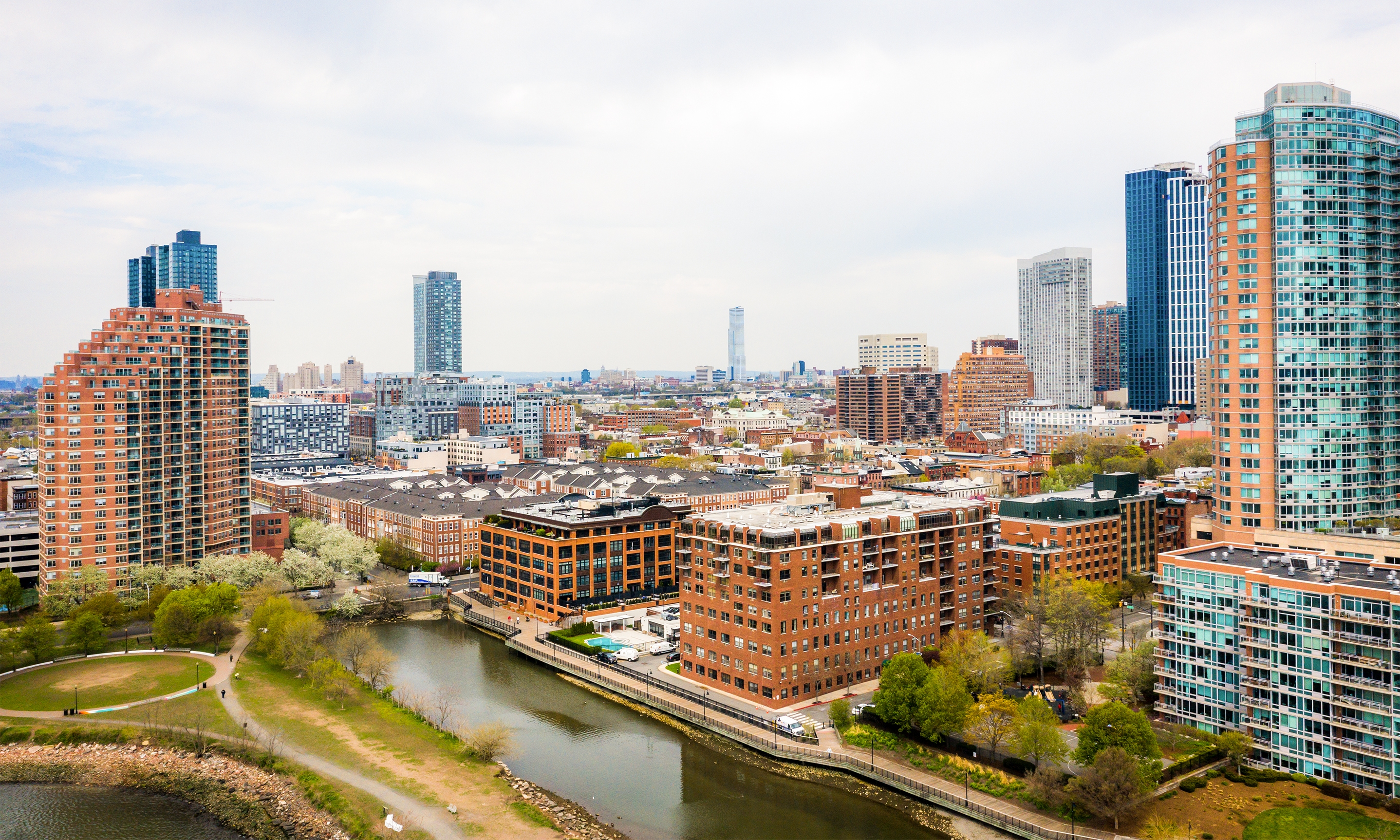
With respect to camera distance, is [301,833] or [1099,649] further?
[1099,649]

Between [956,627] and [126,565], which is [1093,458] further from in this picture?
[126,565]

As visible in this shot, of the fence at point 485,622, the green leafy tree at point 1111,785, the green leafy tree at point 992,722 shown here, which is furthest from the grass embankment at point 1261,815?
the fence at point 485,622

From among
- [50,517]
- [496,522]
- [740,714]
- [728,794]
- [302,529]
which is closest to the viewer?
[728,794]

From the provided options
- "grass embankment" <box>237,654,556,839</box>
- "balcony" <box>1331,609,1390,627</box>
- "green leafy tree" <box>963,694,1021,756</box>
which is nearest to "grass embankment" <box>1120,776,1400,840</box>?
"green leafy tree" <box>963,694,1021,756</box>

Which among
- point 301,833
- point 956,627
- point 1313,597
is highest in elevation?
point 1313,597

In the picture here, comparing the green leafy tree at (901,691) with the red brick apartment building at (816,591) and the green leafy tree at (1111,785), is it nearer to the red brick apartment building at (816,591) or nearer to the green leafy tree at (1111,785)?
the red brick apartment building at (816,591)

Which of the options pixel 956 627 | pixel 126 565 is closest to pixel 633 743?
pixel 956 627
